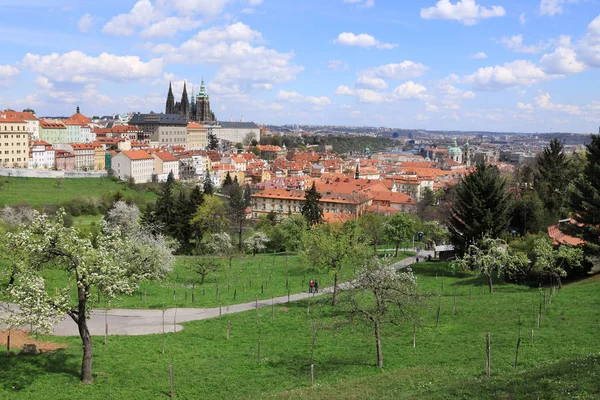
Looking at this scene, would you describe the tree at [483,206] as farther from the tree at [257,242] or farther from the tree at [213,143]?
the tree at [213,143]

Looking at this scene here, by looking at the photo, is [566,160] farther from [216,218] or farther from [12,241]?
[12,241]

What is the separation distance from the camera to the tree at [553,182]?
4656 centimetres

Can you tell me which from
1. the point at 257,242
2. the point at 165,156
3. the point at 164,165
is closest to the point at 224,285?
the point at 257,242

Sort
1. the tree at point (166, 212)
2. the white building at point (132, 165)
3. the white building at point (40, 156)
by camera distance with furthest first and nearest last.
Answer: the white building at point (132, 165), the white building at point (40, 156), the tree at point (166, 212)

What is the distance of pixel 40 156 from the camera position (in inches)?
4291

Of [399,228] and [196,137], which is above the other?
[196,137]

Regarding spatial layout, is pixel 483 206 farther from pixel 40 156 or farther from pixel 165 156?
pixel 165 156

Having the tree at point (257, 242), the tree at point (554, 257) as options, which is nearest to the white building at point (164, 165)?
the tree at point (257, 242)

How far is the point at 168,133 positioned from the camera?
566 ft

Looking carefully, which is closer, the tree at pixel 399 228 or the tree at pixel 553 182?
the tree at pixel 399 228

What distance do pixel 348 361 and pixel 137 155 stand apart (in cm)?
10276

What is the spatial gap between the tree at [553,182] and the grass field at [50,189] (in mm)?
61310

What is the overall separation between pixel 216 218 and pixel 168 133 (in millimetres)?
120087

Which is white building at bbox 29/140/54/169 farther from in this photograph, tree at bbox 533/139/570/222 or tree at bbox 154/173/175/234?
tree at bbox 533/139/570/222
